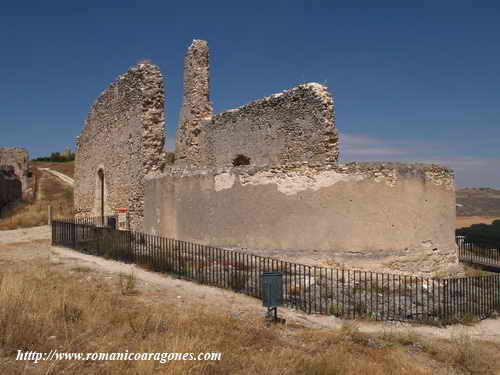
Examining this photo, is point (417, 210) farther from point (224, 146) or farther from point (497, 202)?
point (497, 202)

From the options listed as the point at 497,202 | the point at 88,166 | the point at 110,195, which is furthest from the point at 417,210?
the point at 497,202

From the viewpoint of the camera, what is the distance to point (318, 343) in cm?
655

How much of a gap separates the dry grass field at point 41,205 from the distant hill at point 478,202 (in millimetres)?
43115

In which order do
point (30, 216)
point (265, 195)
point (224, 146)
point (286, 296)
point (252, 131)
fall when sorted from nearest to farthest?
point (286, 296)
point (265, 195)
point (252, 131)
point (224, 146)
point (30, 216)

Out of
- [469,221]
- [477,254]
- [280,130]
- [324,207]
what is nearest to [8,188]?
[280,130]

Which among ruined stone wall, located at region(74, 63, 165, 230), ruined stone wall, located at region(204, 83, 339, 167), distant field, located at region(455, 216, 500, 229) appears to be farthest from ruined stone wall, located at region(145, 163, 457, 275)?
distant field, located at region(455, 216, 500, 229)

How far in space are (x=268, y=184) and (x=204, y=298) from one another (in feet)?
12.3

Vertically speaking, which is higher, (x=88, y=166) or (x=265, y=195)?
(x=88, y=166)

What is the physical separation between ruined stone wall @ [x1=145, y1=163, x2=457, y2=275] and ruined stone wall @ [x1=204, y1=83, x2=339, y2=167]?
62.5 inches

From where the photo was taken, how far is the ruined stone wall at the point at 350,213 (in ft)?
35.1

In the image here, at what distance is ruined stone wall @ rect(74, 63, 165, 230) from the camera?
16156 millimetres

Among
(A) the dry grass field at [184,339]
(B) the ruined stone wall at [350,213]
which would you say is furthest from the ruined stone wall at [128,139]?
(A) the dry grass field at [184,339]

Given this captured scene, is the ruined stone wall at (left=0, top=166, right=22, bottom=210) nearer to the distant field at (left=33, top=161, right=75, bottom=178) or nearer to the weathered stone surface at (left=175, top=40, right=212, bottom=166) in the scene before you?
the weathered stone surface at (left=175, top=40, right=212, bottom=166)

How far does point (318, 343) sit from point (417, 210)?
5696 millimetres
